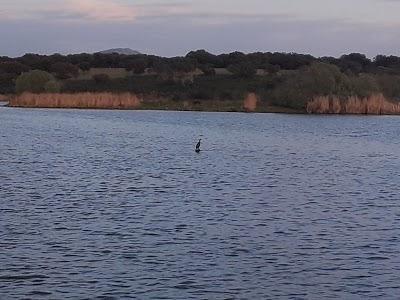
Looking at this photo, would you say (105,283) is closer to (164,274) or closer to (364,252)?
(164,274)

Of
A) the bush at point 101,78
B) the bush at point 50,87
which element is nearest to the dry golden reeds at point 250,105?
the bush at point 50,87

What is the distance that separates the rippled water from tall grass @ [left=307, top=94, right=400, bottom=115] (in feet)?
108

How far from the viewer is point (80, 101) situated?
245ft

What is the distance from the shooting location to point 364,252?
46.7 ft

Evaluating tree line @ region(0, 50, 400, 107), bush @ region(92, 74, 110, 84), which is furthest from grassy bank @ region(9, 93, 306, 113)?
bush @ region(92, 74, 110, 84)

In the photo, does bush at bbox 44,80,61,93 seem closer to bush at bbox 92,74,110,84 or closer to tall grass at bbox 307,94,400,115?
bush at bbox 92,74,110,84

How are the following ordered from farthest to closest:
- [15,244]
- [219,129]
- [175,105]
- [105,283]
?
[175,105]
[219,129]
[15,244]
[105,283]

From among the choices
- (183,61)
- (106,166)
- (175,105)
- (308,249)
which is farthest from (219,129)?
(183,61)

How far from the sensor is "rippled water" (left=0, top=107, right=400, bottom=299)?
12.1 m

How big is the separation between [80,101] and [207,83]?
1381 inches

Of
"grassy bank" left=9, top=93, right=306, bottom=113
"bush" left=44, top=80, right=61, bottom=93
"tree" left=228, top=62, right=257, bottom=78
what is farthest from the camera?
"tree" left=228, top=62, right=257, bottom=78

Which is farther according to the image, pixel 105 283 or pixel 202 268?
pixel 202 268

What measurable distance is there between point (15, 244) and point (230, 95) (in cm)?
7967

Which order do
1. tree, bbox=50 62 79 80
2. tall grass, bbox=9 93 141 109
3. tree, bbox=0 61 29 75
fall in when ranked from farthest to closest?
1. tree, bbox=0 61 29 75
2. tree, bbox=50 62 79 80
3. tall grass, bbox=9 93 141 109
